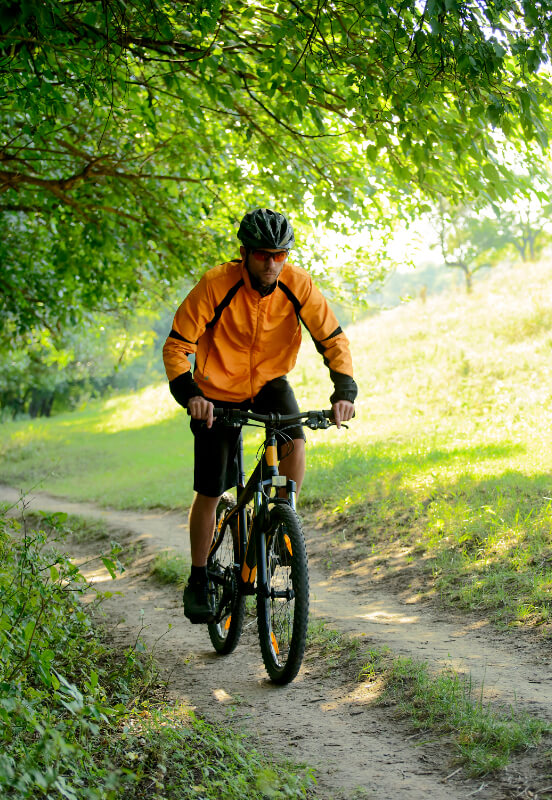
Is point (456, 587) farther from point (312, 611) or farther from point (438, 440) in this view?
point (438, 440)

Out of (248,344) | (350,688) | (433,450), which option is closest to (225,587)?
(350,688)

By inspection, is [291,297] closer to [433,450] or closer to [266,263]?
[266,263]

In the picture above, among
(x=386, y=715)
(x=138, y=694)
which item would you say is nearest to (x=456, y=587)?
(x=386, y=715)

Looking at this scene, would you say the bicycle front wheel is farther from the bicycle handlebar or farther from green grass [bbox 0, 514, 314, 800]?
green grass [bbox 0, 514, 314, 800]

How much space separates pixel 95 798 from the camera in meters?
2.45

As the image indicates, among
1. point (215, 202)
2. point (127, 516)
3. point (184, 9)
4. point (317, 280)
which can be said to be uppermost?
point (184, 9)

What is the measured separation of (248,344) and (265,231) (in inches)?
28.9

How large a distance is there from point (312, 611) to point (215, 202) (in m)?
6.05

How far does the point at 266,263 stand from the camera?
4488mm

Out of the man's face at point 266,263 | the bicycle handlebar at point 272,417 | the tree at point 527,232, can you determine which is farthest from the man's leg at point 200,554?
the tree at point 527,232

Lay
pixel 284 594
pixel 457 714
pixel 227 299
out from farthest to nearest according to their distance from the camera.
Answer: pixel 227 299 → pixel 284 594 → pixel 457 714

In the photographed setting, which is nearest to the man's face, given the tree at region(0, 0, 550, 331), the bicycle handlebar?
the bicycle handlebar

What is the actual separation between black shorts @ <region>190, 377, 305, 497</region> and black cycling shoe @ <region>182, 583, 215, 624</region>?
678 millimetres

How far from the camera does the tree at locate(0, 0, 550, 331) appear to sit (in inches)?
202
